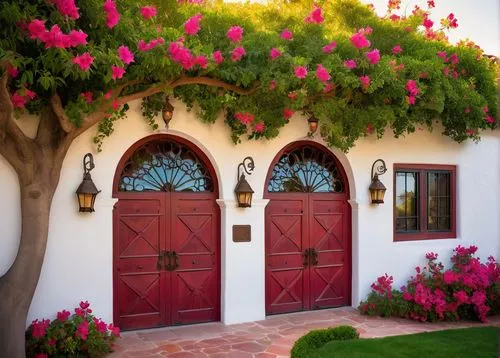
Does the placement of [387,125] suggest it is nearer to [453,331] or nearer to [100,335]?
[453,331]

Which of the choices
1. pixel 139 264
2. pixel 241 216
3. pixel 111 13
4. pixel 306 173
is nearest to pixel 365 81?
pixel 306 173

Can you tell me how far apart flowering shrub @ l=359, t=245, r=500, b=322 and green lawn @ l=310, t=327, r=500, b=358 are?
37.8 inches

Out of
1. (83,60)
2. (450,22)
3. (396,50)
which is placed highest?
(450,22)

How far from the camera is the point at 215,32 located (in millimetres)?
6770

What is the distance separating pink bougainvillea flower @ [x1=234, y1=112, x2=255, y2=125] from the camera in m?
7.14

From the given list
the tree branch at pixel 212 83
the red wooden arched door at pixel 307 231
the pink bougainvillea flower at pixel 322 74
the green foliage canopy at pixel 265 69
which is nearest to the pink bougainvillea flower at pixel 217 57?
the green foliage canopy at pixel 265 69

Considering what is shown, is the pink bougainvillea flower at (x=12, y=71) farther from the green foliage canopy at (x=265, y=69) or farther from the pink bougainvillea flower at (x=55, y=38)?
the pink bougainvillea flower at (x=55, y=38)

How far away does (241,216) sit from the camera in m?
7.63

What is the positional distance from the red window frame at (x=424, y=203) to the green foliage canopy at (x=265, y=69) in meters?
0.74

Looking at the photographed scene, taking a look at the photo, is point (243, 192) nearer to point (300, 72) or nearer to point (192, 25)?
point (300, 72)

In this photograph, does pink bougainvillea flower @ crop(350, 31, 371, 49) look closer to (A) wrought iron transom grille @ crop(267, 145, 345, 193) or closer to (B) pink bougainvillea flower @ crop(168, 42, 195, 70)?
(A) wrought iron transom grille @ crop(267, 145, 345, 193)

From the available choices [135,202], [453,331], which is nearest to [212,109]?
[135,202]

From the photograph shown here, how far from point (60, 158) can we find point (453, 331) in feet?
19.5

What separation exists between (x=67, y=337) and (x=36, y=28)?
3.50 meters
